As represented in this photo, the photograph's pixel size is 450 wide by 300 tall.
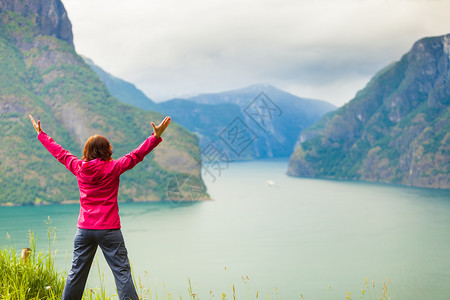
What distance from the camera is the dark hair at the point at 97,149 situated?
118 inches

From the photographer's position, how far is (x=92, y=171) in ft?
9.68

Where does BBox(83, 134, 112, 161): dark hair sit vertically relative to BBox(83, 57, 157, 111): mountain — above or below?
below

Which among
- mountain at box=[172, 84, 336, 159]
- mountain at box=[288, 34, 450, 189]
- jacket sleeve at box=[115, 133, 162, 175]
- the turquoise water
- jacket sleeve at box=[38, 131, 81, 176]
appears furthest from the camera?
mountain at box=[172, 84, 336, 159]

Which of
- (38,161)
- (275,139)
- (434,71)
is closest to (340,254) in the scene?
(38,161)

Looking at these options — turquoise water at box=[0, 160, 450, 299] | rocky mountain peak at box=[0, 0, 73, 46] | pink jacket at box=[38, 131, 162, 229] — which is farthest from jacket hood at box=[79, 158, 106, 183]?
rocky mountain peak at box=[0, 0, 73, 46]

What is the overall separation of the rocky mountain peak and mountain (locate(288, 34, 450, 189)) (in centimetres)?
5417

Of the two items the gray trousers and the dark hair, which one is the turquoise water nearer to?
the gray trousers

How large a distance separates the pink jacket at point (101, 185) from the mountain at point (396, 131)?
80.2 meters

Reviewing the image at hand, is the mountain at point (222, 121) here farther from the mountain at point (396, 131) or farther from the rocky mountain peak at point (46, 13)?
the rocky mountain peak at point (46, 13)

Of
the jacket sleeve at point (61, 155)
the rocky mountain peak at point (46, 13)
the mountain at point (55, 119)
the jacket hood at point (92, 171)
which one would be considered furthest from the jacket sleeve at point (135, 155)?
the rocky mountain peak at point (46, 13)

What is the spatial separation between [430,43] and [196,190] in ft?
229

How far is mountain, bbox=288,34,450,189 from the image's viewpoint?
8219 cm

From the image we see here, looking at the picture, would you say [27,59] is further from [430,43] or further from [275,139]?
[275,139]

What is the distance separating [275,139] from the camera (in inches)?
6289
